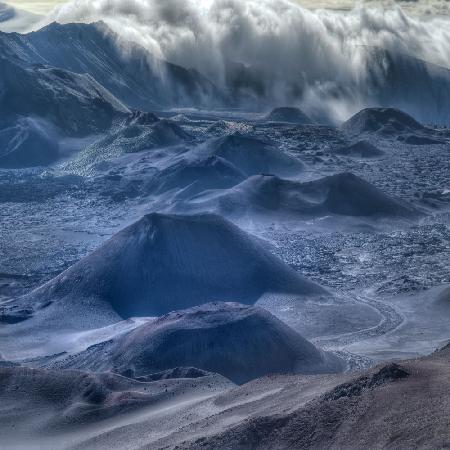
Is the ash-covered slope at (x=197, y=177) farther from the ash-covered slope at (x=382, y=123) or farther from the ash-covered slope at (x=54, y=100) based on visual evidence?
the ash-covered slope at (x=382, y=123)

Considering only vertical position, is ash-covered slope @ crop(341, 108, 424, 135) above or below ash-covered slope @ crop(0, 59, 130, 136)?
below

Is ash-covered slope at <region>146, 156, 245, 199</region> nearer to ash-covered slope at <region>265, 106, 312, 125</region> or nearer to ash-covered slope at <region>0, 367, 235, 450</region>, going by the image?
ash-covered slope at <region>0, 367, 235, 450</region>

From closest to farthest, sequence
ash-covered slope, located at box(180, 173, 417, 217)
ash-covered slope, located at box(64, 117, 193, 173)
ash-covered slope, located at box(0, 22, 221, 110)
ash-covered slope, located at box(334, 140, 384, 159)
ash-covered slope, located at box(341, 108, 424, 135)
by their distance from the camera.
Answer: ash-covered slope, located at box(180, 173, 417, 217) → ash-covered slope, located at box(64, 117, 193, 173) → ash-covered slope, located at box(334, 140, 384, 159) → ash-covered slope, located at box(341, 108, 424, 135) → ash-covered slope, located at box(0, 22, 221, 110)

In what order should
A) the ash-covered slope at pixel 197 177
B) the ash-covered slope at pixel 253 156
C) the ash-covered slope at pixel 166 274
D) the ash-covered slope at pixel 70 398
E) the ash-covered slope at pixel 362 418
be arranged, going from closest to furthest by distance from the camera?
the ash-covered slope at pixel 362 418 → the ash-covered slope at pixel 70 398 → the ash-covered slope at pixel 166 274 → the ash-covered slope at pixel 197 177 → the ash-covered slope at pixel 253 156

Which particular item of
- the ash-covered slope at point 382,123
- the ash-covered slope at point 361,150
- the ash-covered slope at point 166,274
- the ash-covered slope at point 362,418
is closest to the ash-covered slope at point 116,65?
the ash-covered slope at point 382,123

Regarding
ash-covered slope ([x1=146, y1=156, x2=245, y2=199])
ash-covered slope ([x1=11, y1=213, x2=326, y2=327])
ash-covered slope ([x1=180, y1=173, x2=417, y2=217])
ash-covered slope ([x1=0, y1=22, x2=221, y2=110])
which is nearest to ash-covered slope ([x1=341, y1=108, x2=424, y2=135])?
ash-covered slope ([x1=0, y1=22, x2=221, y2=110])

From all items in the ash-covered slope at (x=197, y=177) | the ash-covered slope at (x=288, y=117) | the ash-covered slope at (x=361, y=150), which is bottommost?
the ash-covered slope at (x=361, y=150)

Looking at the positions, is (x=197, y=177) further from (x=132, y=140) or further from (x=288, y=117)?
(x=288, y=117)

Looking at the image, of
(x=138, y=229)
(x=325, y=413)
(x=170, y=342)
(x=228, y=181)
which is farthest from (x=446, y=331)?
(x=228, y=181)

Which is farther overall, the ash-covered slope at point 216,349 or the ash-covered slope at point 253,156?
the ash-covered slope at point 253,156
